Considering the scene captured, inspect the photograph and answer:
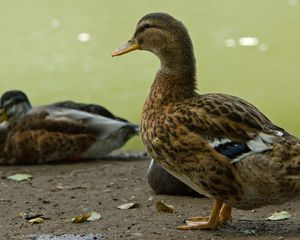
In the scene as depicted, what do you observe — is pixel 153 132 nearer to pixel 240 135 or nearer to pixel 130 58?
pixel 240 135

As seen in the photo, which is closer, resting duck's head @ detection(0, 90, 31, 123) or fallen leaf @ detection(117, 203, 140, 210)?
fallen leaf @ detection(117, 203, 140, 210)

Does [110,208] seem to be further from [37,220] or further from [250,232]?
[250,232]

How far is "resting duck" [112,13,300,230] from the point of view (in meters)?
4.74

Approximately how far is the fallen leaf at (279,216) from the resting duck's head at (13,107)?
11.9 feet

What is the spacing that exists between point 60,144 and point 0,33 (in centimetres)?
668

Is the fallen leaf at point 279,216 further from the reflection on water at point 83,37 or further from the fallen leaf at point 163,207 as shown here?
the reflection on water at point 83,37

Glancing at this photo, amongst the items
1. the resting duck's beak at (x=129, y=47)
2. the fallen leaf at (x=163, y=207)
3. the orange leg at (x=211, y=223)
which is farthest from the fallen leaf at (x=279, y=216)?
the resting duck's beak at (x=129, y=47)

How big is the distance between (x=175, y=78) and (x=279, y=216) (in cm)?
100

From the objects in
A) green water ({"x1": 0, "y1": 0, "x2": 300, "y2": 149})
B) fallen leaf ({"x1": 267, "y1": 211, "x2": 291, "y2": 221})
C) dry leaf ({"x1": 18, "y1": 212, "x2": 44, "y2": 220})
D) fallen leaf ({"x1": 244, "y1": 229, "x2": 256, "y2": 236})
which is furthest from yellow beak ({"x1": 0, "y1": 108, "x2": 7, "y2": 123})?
fallen leaf ({"x1": 244, "y1": 229, "x2": 256, "y2": 236})

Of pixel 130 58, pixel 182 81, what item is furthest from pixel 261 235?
pixel 130 58

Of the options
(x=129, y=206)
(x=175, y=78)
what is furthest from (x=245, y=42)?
(x=175, y=78)

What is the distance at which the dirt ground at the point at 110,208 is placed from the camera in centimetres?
507

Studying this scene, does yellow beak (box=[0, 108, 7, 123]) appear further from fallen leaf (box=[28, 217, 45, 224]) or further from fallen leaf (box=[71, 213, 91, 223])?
fallen leaf (box=[71, 213, 91, 223])

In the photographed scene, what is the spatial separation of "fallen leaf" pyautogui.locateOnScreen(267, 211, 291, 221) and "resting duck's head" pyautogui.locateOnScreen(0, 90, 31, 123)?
3.62 m
